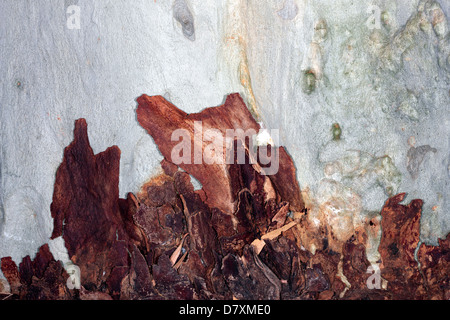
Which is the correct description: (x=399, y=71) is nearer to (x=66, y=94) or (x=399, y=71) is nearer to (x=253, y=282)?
(x=253, y=282)

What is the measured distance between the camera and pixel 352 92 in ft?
4.34

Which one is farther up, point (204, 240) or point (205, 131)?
point (205, 131)

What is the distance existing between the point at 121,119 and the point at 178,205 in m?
0.35

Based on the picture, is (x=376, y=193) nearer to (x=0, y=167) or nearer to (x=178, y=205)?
(x=178, y=205)

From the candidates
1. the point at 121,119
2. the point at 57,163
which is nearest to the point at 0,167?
the point at 57,163

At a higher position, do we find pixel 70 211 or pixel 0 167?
pixel 0 167

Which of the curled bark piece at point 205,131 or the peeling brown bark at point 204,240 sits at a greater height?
the curled bark piece at point 205,131

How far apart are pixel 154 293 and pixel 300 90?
845 millimetres

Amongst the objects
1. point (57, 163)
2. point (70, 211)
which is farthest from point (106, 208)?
point (57, 163)

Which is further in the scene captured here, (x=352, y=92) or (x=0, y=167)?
(x=0, y=167)

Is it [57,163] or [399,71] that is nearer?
[399,71]

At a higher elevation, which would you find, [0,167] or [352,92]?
[352,92]

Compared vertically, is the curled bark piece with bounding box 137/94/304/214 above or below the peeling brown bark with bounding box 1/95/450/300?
above

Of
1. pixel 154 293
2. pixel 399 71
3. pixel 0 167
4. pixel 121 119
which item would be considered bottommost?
pixel 154 293
